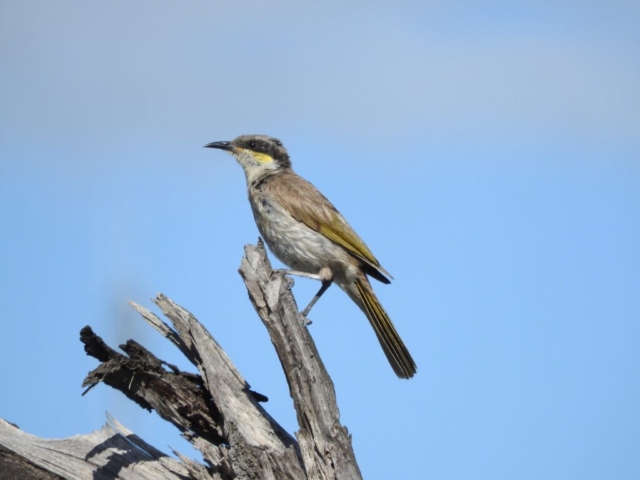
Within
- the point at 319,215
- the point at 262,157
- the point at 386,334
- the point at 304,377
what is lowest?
the point at 304,377

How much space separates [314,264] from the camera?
949cm

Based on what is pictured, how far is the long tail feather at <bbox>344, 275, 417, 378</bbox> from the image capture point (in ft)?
28.8

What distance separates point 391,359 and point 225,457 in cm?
270

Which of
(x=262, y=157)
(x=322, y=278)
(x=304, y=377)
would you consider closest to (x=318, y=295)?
(x=322, y=278)

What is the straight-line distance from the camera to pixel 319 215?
960cm

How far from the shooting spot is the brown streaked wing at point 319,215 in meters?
9.44

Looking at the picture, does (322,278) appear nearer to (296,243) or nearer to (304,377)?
(296,243)

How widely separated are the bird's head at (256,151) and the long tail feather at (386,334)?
2.32 meters

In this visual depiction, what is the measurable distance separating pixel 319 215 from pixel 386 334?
1.58 metres

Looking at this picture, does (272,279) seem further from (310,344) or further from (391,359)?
(391,359)

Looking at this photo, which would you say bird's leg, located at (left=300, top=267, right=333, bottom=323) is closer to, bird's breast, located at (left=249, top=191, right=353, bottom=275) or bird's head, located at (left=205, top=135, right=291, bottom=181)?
bird's breast, located at (left=249, top=191, right=353, bottom=275)

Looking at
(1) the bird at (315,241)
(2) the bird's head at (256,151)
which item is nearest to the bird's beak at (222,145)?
(2) the bird's head at (256,151)

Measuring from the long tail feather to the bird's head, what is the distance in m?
2.32

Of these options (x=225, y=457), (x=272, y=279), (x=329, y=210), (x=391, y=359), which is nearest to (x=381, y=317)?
(x=391, y=359)
